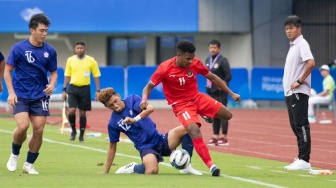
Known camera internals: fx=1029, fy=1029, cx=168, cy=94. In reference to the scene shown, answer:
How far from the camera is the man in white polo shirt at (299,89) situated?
1540 centimetres

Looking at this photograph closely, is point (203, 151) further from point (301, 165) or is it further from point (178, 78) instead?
point (301, 165)

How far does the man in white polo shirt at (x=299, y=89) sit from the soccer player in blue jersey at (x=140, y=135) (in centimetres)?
190

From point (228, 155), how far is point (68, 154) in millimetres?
2952

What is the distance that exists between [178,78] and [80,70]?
28.5 ft

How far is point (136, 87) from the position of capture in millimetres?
39469

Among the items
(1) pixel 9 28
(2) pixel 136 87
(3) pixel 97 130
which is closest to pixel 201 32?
(2) pixel 136 87

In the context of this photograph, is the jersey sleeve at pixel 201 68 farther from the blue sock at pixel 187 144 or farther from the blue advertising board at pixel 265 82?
the blue advertising board at pixel 265 82

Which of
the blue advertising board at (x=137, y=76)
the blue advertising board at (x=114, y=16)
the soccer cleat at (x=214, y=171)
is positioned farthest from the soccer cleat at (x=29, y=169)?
the blue advertising board at (x=114, y=16)

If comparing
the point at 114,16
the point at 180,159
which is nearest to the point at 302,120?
the point at 180,159

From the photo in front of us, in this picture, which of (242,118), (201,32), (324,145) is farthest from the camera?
(201,32)

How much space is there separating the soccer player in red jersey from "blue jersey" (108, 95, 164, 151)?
0.29 metres

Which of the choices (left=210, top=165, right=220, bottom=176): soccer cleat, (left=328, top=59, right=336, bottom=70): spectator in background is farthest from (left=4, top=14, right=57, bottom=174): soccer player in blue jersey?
(left=328, top=59, right=336, bottom=70): spectator in background

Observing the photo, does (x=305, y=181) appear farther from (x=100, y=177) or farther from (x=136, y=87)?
(x=136, y=87)

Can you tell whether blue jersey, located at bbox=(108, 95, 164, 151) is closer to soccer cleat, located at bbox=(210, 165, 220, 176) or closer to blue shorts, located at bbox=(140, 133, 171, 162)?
blue shorts, located at bbox=(140, 133, 171, 162)
